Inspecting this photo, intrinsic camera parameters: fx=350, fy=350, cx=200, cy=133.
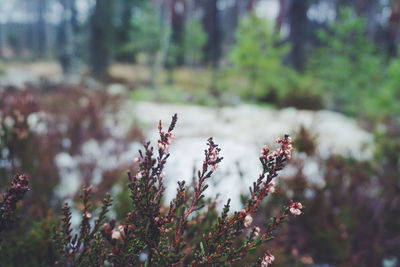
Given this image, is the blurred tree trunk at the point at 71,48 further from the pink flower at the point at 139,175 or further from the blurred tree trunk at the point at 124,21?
the pink flower at the point at 139,175

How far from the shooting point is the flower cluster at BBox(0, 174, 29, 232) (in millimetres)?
1097

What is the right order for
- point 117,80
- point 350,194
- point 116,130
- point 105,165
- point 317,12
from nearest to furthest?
1. point 350,194
2. point 105,165
3. point 116,130
4. point 117,80
5. point 317,12

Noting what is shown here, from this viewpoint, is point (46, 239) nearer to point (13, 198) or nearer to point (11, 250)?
point (11, 250)

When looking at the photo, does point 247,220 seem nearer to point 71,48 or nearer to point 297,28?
point 297,28

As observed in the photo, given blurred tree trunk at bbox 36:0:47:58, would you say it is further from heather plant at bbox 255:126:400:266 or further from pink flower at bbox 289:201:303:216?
pink flower at bbox 289:201:303:216

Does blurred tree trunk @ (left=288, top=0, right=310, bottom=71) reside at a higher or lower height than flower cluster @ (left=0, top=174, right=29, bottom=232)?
higher

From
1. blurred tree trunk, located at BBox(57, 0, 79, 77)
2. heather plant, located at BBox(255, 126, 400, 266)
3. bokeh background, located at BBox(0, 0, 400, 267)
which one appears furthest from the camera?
blurred tree trunk, located at BBox(57, 0, 79, 77)

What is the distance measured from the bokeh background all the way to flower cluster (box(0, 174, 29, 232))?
2.93 feet

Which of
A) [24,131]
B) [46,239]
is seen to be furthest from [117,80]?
[46,239]

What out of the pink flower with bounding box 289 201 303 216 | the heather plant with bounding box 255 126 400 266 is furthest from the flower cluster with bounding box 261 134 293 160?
the heather plant with bounding box 255 126 400 266

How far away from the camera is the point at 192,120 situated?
417 inches

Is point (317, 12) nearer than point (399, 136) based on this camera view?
No

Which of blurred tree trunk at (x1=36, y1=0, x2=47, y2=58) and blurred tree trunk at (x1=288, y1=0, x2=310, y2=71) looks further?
blurred tree trunk at (x1=36, y1=0, x2=47, y2=58)

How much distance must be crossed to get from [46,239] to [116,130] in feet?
16.7
